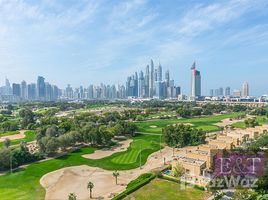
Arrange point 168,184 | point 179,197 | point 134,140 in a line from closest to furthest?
point 179,197
point 168,184
point 134,140

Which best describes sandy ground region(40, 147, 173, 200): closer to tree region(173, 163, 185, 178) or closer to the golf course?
the golf course

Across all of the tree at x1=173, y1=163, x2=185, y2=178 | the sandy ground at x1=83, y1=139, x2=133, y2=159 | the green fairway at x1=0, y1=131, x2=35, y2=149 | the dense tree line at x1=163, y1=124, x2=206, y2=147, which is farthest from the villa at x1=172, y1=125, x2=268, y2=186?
the green fairway at x1=0, y1=131, x2=35, y2=149

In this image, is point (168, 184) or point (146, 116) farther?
point (146, 116)

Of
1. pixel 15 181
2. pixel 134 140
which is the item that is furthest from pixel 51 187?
pixel 134 140

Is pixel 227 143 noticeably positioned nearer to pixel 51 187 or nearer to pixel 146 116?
pixel 51 187
